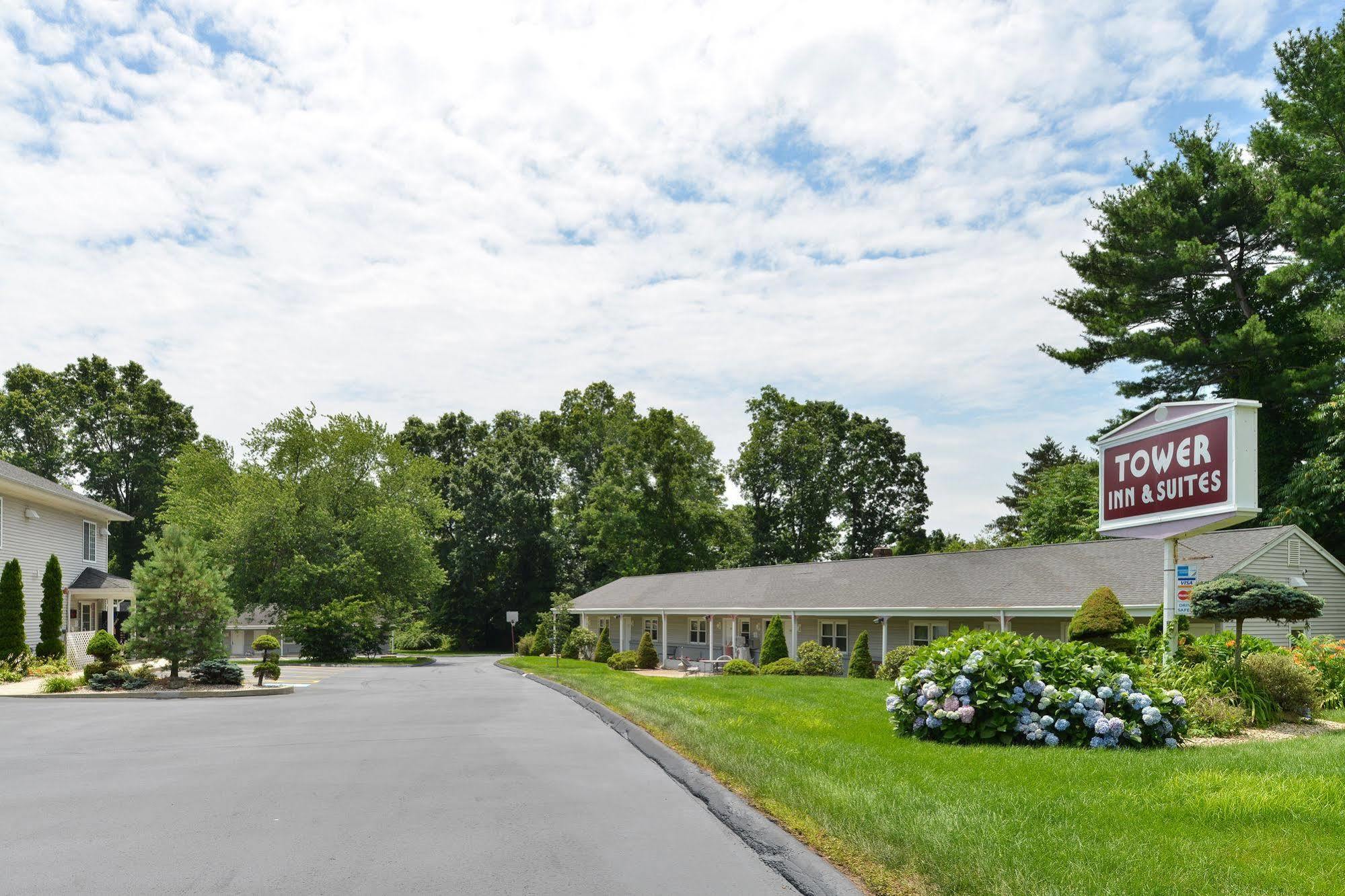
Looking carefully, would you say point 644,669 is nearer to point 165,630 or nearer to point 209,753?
point 165,630

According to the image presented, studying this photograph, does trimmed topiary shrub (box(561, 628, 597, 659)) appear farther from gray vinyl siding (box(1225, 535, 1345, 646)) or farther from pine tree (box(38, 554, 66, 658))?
gray vinyl siding (box(1225, 535, 1345, 646))

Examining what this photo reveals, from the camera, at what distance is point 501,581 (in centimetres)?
6781

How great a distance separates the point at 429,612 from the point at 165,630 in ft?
146

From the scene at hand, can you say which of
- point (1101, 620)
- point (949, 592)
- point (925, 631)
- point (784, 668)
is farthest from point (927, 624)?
point (1101, 620)

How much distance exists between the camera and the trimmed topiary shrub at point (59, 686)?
73.3 ft

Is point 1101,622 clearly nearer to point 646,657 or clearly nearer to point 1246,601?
point 1246,601

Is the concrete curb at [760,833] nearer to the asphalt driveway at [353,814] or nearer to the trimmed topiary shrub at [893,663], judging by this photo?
the asphalt driveway at [353,814]

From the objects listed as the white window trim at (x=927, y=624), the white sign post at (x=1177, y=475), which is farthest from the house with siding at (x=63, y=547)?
the white sign post at (x=1177, y=475)

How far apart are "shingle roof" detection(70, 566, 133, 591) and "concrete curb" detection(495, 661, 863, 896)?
30630mm

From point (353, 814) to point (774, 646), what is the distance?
1072 inches

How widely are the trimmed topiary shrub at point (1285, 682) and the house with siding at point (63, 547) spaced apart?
1242 inches

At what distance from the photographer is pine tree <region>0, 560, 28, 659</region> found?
27.1 m

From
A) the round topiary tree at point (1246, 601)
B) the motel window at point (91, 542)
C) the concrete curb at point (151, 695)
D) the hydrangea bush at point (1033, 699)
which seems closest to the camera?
the hydrangea bush at point (1033, 699)

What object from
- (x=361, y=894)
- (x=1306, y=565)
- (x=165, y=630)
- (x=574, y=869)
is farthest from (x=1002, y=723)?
(x=165, y=630)
